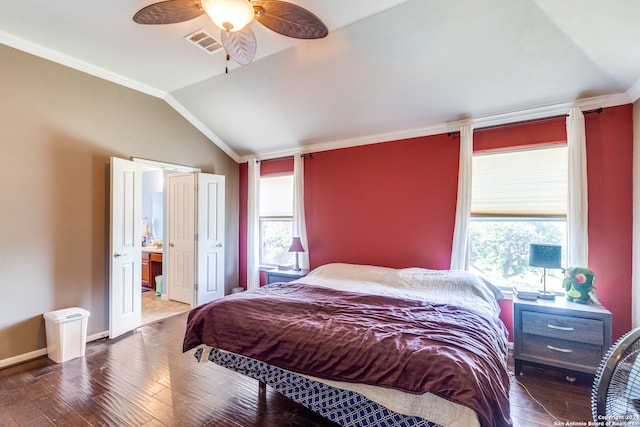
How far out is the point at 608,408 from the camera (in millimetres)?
969

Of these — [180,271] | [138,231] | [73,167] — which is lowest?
[180,271]

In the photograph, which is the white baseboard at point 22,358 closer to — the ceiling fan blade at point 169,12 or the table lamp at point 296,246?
the table lamp at point 296,246

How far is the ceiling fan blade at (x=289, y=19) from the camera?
1796 millimetres

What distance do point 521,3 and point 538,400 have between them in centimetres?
293

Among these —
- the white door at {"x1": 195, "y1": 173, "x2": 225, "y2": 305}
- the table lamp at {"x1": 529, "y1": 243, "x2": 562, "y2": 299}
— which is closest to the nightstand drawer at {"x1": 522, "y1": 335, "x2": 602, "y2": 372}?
the table lamp at {"x1": 529, "y1": 243, "x2": 562, "y2": 299}

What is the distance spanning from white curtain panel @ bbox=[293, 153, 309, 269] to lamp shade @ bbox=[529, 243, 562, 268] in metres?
2.74

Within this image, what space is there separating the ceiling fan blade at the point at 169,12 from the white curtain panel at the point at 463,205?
2781 millimetres

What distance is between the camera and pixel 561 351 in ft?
8.20

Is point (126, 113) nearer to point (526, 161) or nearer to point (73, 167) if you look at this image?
point (73, 167)

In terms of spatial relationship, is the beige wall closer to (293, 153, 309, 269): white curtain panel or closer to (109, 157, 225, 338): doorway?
(109, 157, 225, 338): doorway

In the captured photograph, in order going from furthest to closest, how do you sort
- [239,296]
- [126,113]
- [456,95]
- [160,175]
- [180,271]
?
1. [160,175]
2. [180,271]
3. [126,113]
4. [456,95]
5. [239,296]

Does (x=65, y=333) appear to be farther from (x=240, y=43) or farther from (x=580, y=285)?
(x=580, y=285)

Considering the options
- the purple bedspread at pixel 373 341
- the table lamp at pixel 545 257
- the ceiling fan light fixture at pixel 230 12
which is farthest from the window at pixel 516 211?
the ceiling fan light fixture at pixel 230 12

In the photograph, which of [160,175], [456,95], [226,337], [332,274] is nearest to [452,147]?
[456,95]
